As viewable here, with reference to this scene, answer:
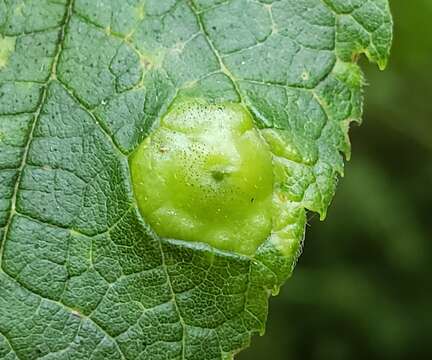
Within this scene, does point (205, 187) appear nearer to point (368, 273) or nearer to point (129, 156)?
point (129, 156)

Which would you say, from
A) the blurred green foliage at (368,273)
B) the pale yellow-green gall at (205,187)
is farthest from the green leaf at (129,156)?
the blurred green foliage at (368,273)

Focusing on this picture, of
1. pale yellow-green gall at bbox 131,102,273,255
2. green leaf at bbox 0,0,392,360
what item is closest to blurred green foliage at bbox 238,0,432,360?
green leaf at bbox 0,0,392,360

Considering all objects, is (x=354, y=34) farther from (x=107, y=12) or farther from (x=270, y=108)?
(x=107, y=12)

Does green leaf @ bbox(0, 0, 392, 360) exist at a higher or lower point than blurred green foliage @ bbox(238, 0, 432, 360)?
higher

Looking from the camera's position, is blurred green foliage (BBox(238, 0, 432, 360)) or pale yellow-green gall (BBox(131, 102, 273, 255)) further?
blurred green foliage (BBox(238, 0, 432, 360))

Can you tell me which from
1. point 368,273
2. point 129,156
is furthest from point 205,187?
point 368,273

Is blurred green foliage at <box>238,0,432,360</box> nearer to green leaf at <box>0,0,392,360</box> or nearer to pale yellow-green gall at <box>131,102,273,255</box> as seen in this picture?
green leaf at <box>0,0,392,360</box>
